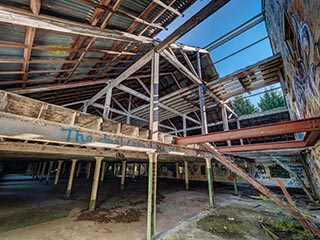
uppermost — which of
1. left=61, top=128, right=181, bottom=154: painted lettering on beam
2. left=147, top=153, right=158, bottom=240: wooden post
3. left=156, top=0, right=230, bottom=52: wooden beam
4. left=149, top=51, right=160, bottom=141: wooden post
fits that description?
left=156, top=0, right=230, bottom=52: wooden beam

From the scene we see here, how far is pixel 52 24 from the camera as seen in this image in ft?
9.61

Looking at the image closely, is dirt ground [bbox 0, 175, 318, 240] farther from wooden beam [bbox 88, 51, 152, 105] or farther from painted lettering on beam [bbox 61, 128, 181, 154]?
wooden beam [bbox 88, 51, 152, 105]

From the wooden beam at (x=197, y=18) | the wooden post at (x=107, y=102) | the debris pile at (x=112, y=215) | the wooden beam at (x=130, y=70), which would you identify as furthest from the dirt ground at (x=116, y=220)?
the wooden beam at (x=197, y=18)

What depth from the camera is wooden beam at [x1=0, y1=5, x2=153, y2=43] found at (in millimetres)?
2430

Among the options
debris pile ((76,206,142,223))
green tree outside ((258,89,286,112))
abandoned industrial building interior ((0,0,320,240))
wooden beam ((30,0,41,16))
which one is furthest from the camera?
green tree outside ((258,89,286,112))

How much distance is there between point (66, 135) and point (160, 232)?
3959 millimetres

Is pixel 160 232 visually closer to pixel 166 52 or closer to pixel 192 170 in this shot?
pixel 166 52

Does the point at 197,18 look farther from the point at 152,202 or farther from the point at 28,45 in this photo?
the point at 152,202

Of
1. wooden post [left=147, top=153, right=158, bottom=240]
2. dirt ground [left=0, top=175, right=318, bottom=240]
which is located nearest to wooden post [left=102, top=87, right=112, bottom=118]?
wooden post [left=147, top=153, right=158, bottom=240]

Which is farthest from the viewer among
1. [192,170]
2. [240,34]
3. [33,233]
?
[192,170]

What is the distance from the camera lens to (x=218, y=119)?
1298 cm

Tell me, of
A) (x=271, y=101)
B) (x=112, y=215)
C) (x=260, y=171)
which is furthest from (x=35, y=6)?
(x=271, y=101)

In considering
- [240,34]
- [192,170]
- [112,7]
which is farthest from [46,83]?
[192,170]

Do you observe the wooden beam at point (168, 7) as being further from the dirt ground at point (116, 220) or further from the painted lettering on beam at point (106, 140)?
the dirt ground at point (116, 220)
